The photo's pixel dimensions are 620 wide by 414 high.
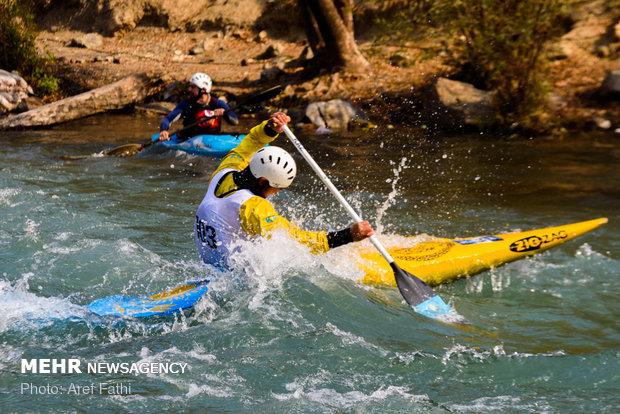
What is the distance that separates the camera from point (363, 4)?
49.3 feet

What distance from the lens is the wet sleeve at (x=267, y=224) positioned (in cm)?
423

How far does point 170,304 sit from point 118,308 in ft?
1.14

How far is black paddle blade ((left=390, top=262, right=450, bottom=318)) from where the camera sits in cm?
451

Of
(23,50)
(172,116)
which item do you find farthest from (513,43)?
(23,50)

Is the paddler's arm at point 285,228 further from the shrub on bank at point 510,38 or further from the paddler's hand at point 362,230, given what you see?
the shrub on bank at point 510,38

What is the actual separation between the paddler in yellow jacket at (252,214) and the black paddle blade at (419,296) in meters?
0.57

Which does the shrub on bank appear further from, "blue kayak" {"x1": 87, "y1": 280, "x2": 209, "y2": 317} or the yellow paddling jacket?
"blue kayak" {"x1": 87, "y1": 280, "x2": 209, "y2": 317}

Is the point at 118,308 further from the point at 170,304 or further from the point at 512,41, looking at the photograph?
the point at 512,41

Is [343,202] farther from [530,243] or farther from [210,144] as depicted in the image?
[210,144]

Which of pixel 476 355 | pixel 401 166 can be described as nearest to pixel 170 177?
pixel 401 166

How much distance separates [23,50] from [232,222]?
1213cm

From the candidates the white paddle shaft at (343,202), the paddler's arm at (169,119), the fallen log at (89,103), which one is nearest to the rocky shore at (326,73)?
the fallen log at (89,103)

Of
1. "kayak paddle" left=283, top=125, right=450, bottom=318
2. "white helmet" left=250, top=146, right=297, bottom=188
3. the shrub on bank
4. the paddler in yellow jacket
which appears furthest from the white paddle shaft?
the shrub on bank

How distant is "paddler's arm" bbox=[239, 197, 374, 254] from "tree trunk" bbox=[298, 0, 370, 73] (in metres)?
8.43
